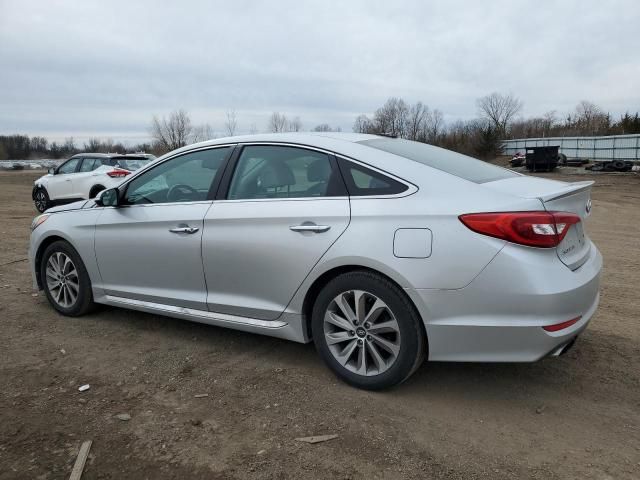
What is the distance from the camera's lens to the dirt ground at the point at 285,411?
2605 mm

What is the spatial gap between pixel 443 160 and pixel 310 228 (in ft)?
3.42

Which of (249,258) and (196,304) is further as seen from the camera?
(196,304)

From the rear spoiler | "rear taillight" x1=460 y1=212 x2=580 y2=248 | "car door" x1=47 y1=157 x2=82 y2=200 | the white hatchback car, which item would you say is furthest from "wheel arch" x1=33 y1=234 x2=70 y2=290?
"car door" x1=47 y1=157 x2=82 y2=200

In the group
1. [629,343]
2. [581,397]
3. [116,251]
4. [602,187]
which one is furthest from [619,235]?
[602,187]

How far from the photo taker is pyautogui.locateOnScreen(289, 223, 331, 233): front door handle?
3.28 m

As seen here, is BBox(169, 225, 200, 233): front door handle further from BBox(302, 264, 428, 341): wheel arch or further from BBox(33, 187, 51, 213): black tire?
BBox(33, 187, 51, 213): black tire

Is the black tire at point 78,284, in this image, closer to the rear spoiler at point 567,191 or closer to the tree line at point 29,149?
the rear spoiler at point 567,191

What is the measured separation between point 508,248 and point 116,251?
3.11 m

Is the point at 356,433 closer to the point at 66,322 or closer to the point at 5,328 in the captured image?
the point at 66,322

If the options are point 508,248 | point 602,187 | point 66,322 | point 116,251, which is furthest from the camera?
point 602,187

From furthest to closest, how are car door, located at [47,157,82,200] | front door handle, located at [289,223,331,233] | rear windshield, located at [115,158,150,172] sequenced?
car door, located at [47,157,82,200], rear windshield, located at [115,158,150,172], front door handle, located at [289,223,331,233]

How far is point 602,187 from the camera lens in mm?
22391

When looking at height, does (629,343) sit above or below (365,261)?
below

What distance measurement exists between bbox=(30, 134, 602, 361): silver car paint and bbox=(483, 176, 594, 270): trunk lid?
3cm
